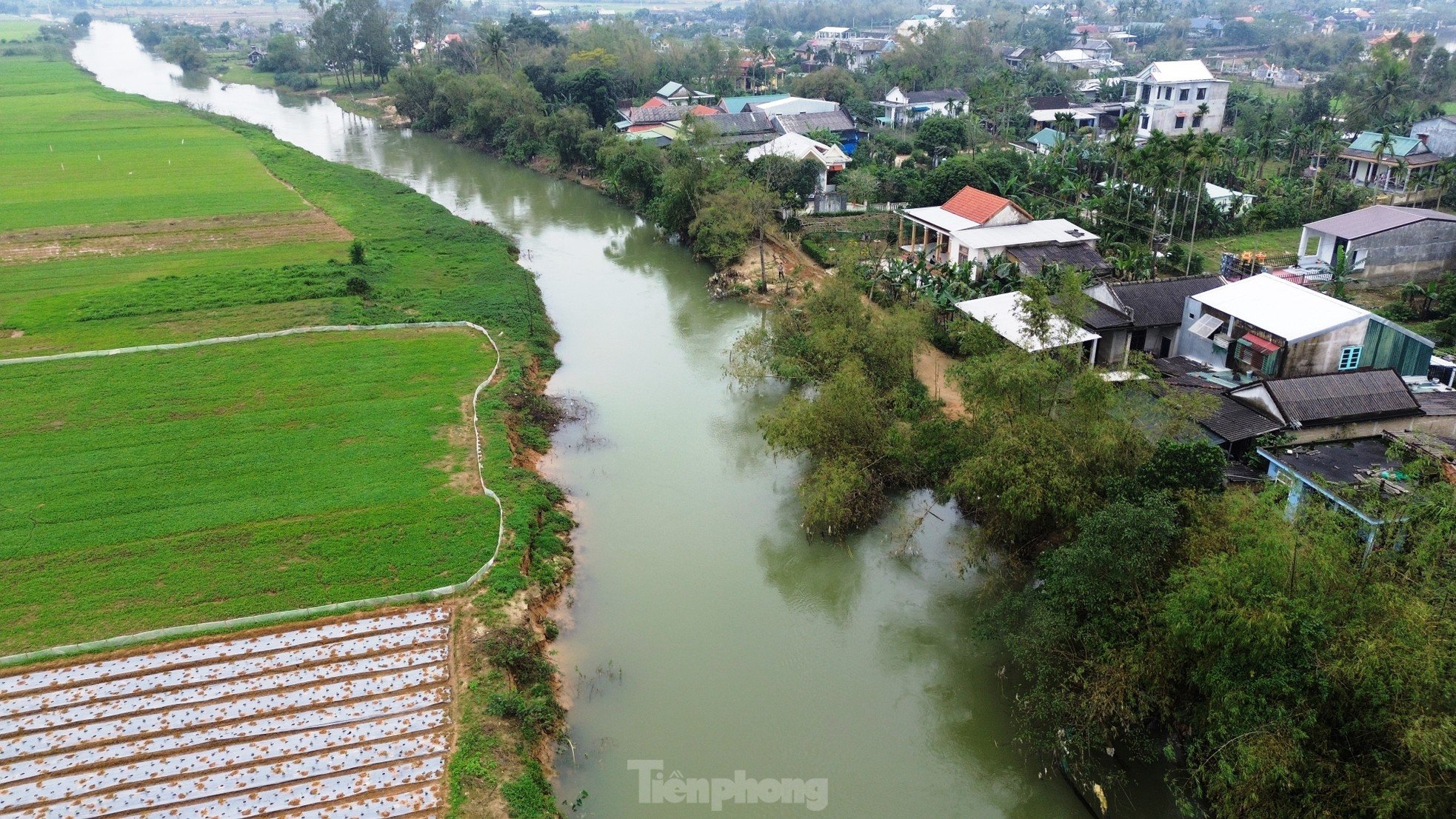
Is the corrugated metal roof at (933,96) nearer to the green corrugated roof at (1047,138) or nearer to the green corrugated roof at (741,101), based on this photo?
the green corrugated roof at (741,101)

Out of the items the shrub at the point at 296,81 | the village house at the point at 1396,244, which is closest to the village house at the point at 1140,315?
the village house at the point at 1396,244

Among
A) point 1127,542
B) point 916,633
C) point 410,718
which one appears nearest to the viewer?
point 1127,542

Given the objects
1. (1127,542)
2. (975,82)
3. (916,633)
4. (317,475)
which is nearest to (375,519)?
(317,475)

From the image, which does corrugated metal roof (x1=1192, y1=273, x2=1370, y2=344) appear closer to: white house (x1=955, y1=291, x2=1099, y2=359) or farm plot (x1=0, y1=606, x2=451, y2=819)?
white house (x1=955, y1=291, x2=1099, y2=359)

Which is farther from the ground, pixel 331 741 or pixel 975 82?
pixel 975 82

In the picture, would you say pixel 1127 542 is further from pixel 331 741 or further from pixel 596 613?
pixel 331 741

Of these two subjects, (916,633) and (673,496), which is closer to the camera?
(916,633)

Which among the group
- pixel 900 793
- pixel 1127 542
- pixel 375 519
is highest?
pixel 1127 542

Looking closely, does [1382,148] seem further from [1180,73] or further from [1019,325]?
[1019,325]

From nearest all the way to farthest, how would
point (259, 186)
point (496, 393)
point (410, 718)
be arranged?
point (410, 718) < point (496, 393) < point (259, 186)
